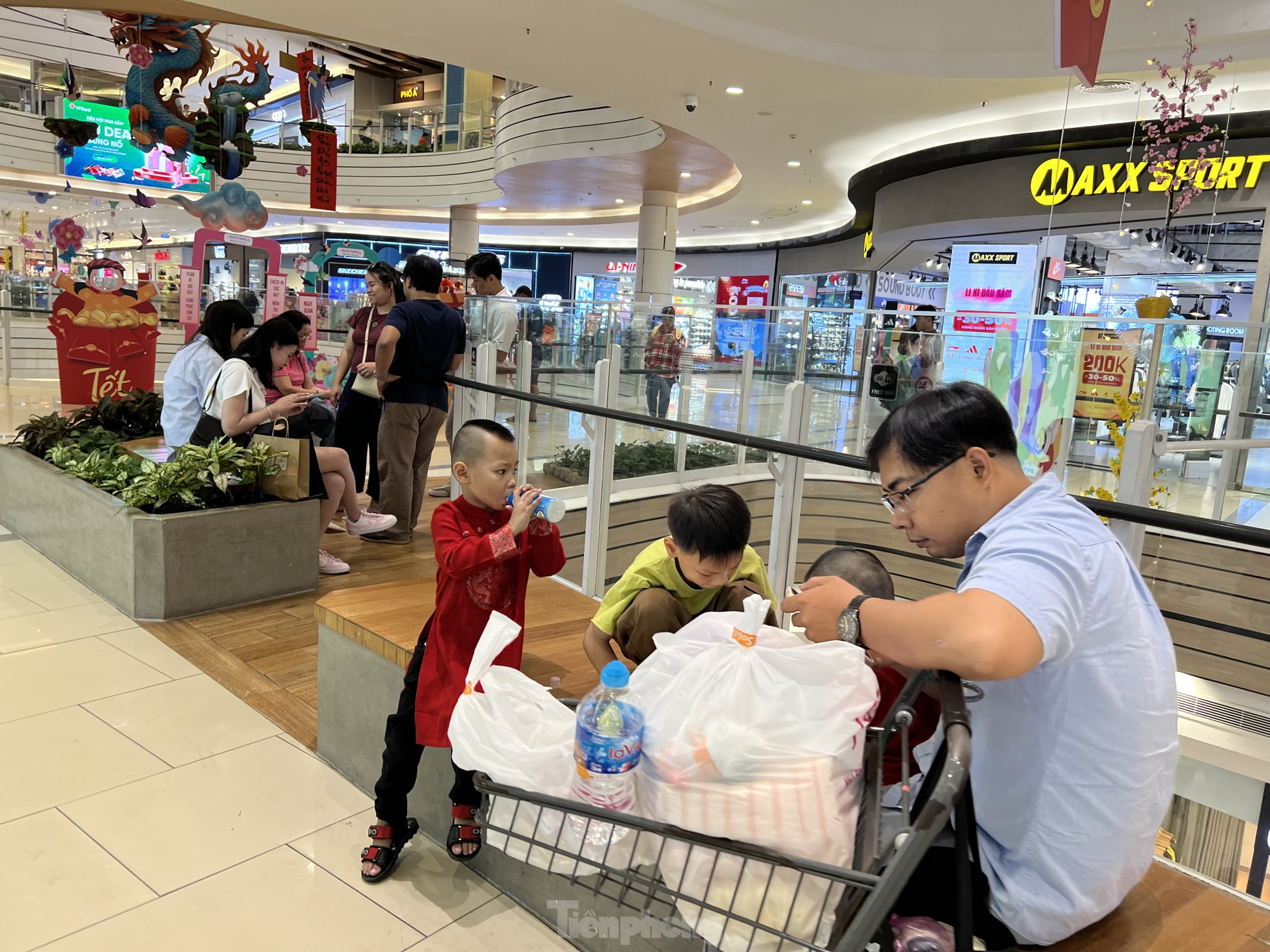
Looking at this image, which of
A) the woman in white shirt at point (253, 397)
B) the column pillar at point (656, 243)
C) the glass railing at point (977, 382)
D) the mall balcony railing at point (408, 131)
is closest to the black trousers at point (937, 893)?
the glass railing at point (977, 382)

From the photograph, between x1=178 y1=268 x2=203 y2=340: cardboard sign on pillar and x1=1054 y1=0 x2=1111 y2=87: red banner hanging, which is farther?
x1=178 y1=268 x2=203 y2=340: cardboard sign on pillar

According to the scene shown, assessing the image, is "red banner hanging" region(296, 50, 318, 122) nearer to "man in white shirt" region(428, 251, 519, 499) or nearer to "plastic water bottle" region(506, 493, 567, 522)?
"man in white shirt" region(428, 251, 519, 499)

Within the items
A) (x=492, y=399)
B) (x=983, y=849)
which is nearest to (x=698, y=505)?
(x=983, y=849)

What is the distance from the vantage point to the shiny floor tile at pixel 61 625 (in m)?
3.28

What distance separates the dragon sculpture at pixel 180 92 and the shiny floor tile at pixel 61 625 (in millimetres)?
4894

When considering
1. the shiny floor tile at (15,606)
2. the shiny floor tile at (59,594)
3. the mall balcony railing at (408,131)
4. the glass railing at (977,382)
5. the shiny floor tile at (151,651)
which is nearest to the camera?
the shiny floor tile at (151,651)

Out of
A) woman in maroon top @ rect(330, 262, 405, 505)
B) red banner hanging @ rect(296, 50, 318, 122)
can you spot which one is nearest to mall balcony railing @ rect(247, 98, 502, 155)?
red banner hanging @ rect(296, 50, 318, 122)

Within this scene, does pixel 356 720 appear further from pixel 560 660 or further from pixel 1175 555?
pixel 1175 555

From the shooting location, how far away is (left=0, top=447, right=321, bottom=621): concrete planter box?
354 centimetres

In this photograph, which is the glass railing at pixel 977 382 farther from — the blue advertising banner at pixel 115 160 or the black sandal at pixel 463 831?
the blue advertising banner at pixel 115 160

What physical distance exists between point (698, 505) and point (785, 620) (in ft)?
3.54

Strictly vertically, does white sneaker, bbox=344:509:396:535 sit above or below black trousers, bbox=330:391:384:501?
below

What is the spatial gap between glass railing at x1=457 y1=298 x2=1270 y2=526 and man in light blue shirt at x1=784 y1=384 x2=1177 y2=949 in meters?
3.15

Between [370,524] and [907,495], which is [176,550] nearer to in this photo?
[370,524]
